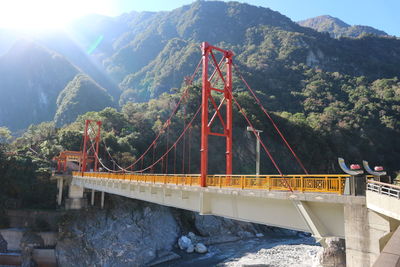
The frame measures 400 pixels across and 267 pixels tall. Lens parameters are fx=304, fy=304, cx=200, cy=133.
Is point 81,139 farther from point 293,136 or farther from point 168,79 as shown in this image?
point 168,79

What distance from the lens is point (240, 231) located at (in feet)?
131

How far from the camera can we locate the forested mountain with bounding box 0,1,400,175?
6500 cm

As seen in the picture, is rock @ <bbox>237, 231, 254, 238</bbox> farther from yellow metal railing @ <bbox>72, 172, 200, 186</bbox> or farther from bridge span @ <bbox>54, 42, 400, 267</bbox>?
bridge span @ <bbox>54, 42, 400, 267</bbox>

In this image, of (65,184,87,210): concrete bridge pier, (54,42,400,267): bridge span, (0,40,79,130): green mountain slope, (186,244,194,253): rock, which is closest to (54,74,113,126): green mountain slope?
(0,40,79,130): green mountain slope

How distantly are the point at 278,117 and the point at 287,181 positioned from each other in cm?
5634

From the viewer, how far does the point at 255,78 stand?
8900cm

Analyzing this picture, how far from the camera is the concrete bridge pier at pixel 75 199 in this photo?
35156 mm

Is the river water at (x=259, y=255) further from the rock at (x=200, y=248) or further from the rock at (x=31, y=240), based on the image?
the rock at (x=31, y=240)

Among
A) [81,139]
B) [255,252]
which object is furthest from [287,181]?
[81,139]

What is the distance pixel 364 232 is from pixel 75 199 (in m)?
34.3

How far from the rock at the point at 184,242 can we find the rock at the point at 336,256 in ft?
44.8

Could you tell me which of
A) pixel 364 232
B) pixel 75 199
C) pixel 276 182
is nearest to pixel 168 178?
pixel 276 182

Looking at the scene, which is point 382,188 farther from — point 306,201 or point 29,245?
point 29,245

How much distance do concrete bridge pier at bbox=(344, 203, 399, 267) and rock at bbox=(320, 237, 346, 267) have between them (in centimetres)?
2007
